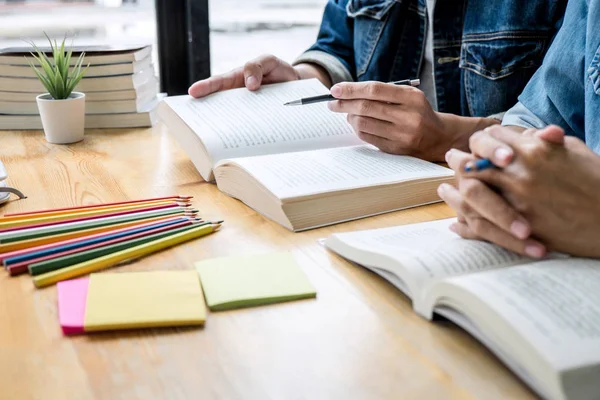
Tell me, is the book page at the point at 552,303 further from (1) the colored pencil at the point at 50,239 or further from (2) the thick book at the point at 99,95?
(2) the thick book at the point at 99,95

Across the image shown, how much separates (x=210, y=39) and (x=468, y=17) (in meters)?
0.88

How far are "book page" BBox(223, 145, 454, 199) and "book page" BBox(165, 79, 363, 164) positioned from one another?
0.23ft

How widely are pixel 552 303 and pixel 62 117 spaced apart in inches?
39.8

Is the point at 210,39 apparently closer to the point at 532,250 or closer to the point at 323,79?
the point at 323,79

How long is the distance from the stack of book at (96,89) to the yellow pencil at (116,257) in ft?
2.19

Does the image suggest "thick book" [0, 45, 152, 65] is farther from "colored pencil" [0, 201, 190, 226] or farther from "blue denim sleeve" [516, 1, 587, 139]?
"blue denim sleeve" [516, 1, 587, 139]

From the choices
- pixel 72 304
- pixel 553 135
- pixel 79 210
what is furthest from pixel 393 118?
pixel 72 304

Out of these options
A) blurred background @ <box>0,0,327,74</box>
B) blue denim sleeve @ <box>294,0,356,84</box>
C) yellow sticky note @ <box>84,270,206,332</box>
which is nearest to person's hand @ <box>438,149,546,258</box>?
yellow sticky note @ <box>84,270,206,332</box>

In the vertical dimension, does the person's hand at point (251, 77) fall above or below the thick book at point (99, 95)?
above

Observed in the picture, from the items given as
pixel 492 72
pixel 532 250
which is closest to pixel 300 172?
pixel 532 250

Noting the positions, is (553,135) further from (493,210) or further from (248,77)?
(248,77)

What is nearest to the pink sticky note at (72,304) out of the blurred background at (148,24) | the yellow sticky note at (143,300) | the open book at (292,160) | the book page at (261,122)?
the yellow sticky note at (143,300)

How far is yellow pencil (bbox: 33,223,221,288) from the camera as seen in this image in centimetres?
70

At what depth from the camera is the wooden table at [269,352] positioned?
530mm
